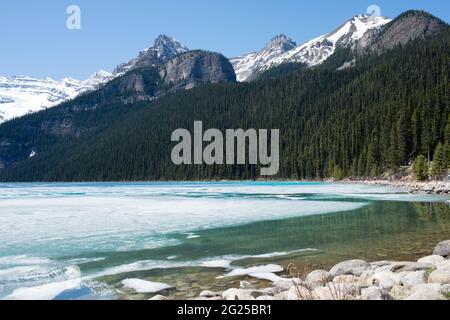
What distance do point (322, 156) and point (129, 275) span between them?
4362 inches

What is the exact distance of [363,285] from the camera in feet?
28.8

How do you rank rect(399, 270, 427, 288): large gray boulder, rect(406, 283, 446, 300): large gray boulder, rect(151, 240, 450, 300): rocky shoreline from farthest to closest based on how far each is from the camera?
rect(399, 270, 427, 288): large gray boulder → rect(151, 240, 450, 300): rocky shoreline → rect(406, 283, 446, 300): large gray boulder

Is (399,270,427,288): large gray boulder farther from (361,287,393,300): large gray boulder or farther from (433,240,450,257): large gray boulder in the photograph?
(433,240,450,257): large gray boulder

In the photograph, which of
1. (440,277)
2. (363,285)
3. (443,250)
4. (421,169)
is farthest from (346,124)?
(440,277)

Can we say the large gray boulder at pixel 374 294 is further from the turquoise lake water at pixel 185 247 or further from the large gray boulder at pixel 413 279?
the turquoise lake water at pixel 185 247

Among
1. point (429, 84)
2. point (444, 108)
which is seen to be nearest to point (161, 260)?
point (444, 108)

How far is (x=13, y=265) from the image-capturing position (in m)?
12.2

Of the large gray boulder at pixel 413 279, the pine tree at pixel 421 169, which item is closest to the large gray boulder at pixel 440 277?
the large gray boulder at pixel 413 279

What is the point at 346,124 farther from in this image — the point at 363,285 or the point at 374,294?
the point at 374,294

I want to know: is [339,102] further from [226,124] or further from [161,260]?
[161,260]

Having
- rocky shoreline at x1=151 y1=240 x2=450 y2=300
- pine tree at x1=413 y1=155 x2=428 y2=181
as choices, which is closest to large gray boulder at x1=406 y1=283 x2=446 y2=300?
rocky shoreline at x1=151 y1=240 x2=450 y2=300

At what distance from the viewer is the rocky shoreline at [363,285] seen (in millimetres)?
6785

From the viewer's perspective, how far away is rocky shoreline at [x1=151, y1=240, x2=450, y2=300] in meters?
6.79

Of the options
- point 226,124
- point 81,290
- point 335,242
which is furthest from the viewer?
point 226,124
